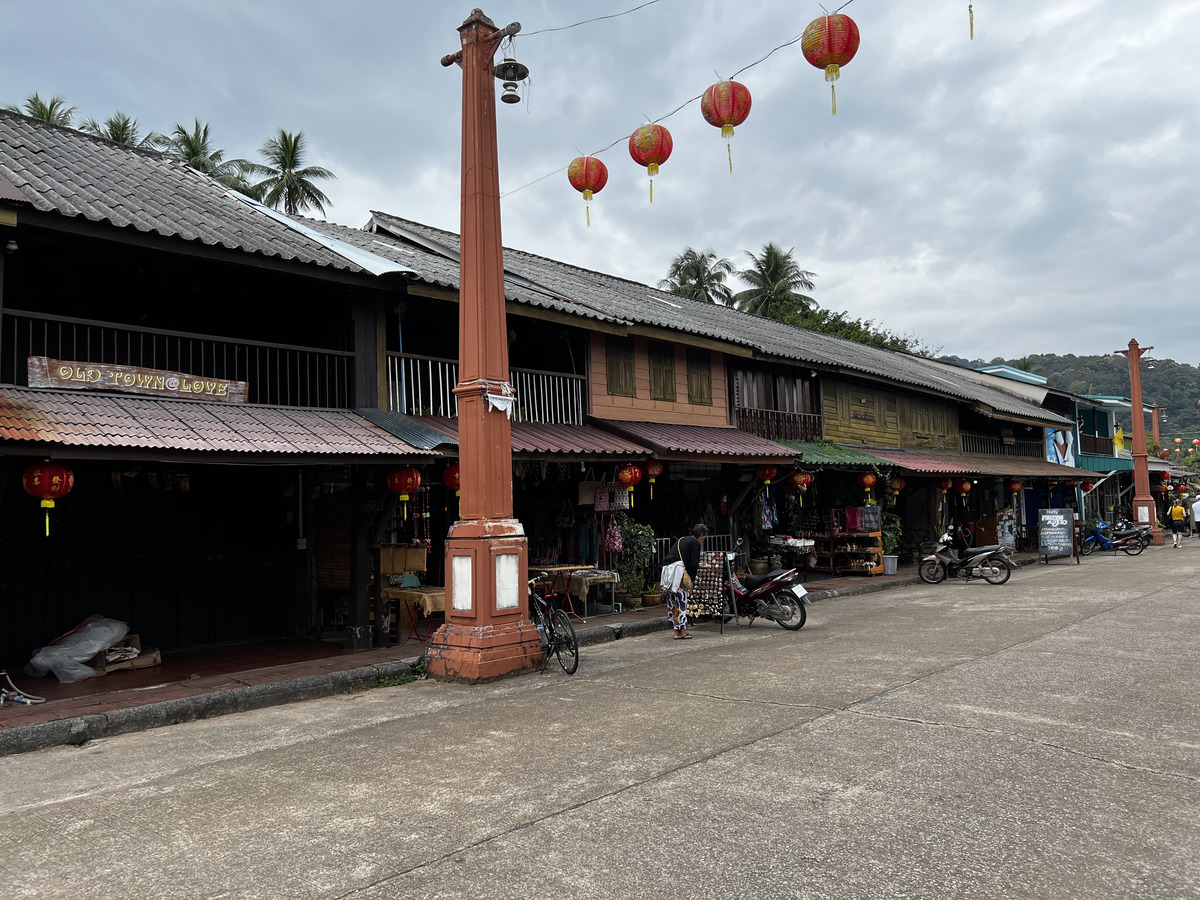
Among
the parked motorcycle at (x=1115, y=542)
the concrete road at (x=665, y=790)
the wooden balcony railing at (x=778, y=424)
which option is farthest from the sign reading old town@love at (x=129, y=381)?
the parked motorcycle at (x=1115, y=542)

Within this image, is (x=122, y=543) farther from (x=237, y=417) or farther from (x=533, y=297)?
(x=533, y=297)

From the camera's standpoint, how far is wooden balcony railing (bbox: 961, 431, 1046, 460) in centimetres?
2731

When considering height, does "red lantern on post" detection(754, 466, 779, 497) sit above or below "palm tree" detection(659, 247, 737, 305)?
below

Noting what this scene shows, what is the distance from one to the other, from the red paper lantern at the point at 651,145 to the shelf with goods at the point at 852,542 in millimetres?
10638

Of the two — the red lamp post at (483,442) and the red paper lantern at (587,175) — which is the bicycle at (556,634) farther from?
the red paper lantern at (587,175)

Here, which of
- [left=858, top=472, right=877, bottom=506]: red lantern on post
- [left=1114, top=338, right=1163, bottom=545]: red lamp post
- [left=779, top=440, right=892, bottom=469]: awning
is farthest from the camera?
[left=1114, top=338, right=1163, bottom=545]: red lamp post

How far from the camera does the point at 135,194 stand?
1032cm

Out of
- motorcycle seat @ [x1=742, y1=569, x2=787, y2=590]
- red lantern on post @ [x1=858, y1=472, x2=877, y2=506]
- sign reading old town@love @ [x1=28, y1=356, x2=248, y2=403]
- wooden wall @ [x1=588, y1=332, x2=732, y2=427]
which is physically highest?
wooden wall @ [x1=588, y1=332, x2=732, y2=427]

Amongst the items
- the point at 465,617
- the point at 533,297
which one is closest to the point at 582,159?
the point at 533,297

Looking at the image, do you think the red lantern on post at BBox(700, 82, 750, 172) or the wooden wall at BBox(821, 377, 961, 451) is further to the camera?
the wooden wall at BBox(821, 377, 961, 451)

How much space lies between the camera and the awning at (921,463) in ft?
64.6

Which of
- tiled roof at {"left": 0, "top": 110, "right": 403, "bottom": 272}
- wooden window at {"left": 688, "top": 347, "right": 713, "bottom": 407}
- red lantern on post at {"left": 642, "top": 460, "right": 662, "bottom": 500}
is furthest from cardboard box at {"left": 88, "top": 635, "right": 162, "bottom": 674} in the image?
wooden window at {"left": 688, "top": 347, "right": 713, "bottom": 407}

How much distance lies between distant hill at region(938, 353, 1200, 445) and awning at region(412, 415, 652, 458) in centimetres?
6871

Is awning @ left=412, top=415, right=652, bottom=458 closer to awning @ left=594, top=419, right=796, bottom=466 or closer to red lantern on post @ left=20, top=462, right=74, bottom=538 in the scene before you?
awning @ left=594, top=419, right=796, bottom=466
